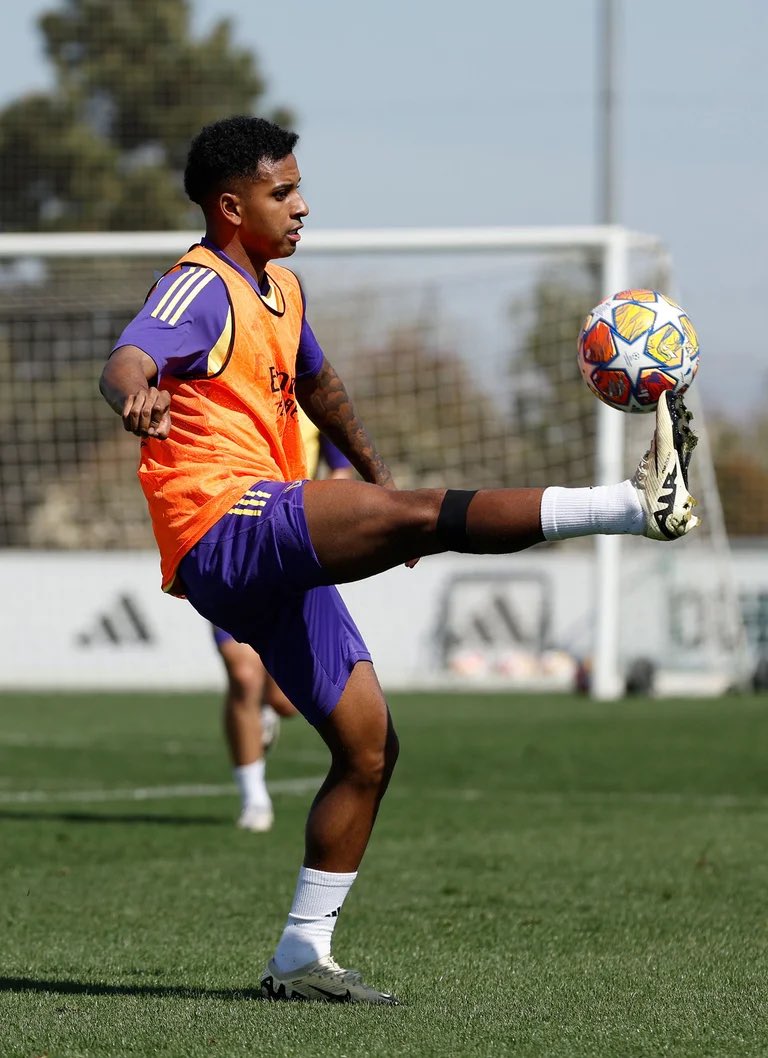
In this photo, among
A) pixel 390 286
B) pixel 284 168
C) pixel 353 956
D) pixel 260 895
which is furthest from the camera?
pixel 390 286

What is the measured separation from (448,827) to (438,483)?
47.9ft

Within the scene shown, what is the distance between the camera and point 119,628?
24047 mm

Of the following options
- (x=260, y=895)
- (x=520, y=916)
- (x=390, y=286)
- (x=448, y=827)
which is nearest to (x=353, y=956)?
(x=520, y=916)

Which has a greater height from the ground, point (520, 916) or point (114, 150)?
point (114, 150)

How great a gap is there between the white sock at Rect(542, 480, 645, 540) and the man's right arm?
0.96 metres

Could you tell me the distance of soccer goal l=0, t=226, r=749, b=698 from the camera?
20.0m

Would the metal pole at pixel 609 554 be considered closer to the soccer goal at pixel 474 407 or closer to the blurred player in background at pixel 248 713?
the soccer goal at pixel 474 407

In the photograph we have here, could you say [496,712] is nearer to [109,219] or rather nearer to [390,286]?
[390,286]

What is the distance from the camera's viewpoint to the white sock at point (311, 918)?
4797mm

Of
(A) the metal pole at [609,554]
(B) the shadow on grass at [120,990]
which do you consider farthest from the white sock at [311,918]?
(A) the metal pole at [609,554]

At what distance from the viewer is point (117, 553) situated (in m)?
24.2

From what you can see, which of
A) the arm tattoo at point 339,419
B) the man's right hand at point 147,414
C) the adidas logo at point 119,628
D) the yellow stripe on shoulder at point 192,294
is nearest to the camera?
the man's right hand at point 147,414

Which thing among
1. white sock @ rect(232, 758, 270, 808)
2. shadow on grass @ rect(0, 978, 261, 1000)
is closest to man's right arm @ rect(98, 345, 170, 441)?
shadow on grass @ rect(0, 978, 261, 1000)

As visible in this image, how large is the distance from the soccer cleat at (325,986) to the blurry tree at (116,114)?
43.8 m
